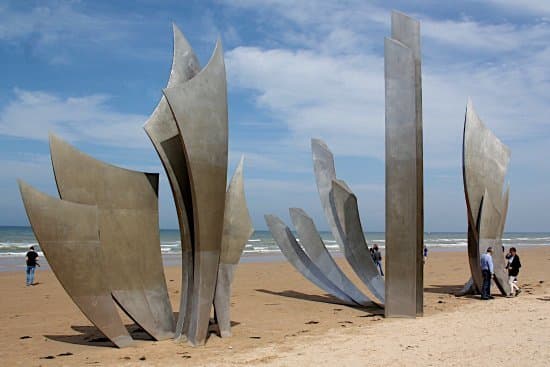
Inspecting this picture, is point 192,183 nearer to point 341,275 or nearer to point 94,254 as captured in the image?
point 94,254

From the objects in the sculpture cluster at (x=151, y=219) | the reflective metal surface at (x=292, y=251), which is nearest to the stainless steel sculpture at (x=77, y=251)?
the sculpture cluster at (x=151, y=219)

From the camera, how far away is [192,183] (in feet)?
26.8

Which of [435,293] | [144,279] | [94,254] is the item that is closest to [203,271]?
[144,279]

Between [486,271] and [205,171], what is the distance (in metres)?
7.07

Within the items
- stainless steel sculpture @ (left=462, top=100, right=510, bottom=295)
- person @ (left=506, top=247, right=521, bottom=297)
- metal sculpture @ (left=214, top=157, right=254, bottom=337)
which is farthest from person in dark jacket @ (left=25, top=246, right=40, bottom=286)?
person @ (left=506, top=247, right=521, bottom=297)

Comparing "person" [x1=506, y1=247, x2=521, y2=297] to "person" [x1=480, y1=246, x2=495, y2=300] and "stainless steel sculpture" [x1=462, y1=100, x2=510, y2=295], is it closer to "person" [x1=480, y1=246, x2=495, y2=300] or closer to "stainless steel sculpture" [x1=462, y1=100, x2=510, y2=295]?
"stainless steel sculpture" [x1=462, y1=100, x2=510, y2=295]

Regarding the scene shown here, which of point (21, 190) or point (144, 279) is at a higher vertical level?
point (21, 190)

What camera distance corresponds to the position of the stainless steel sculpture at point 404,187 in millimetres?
10586

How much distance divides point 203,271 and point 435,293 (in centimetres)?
765

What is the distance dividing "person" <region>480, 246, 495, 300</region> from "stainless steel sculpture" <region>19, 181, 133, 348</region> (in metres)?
7.67

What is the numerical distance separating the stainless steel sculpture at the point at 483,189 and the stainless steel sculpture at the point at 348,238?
2.40 meters

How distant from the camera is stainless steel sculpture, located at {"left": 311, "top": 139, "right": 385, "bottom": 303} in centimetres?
1219

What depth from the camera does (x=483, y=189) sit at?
12688 mm

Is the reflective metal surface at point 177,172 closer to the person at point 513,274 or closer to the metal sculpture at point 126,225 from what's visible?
the metal sculpture at point 126,225
